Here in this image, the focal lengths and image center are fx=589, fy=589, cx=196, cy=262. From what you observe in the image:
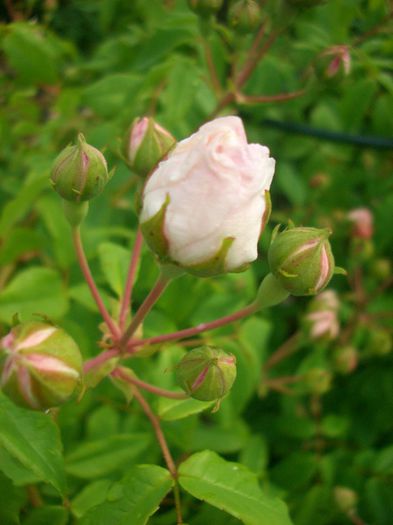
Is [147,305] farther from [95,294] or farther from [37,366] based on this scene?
[37,366]

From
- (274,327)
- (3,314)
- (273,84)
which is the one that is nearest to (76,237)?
(3,314)

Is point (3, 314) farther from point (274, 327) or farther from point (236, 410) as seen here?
point (274, 327)

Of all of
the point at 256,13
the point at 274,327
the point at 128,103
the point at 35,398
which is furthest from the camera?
the point at 274,327

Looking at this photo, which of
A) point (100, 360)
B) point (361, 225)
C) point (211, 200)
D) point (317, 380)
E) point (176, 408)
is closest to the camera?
point (211, 200)

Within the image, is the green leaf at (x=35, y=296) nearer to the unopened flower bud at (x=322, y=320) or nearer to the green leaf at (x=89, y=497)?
the green leaf at (x=89, y=497)

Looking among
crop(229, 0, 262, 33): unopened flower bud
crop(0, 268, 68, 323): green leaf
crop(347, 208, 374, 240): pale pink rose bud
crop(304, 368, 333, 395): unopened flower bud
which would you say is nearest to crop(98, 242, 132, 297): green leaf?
crop(0, 268, 68, 323): green leaf

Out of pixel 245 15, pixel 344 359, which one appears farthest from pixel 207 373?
pixel 344 359
